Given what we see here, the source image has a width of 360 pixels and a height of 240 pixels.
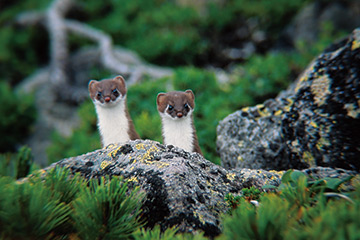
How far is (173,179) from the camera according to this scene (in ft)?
7.95

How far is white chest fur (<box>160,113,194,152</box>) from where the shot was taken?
4.06m

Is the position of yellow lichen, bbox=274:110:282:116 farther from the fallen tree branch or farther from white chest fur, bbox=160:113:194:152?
the fallen tree branch

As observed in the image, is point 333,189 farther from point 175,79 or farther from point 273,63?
point 273,63

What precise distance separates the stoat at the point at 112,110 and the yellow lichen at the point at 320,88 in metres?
2.34

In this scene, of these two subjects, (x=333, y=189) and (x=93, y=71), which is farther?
(x=93, y=71)

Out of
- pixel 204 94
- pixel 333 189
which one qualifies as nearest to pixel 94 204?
pixel 333 189

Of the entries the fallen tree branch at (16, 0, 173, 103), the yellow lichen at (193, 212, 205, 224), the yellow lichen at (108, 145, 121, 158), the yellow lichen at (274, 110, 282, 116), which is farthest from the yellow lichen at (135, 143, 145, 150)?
the fallen tree branch at (16, 0, 173, 103)

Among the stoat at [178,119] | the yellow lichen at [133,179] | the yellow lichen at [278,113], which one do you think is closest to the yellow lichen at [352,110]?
the yellow lichen at [278,113]

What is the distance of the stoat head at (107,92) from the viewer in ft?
13.8

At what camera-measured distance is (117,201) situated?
2031 millimetres

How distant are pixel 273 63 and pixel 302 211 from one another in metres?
5.61

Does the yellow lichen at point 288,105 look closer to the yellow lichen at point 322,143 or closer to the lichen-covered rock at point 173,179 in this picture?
the yellow lichen at point 322,143

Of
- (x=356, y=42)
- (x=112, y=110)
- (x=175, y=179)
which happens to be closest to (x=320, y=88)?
(x=356, y=42)

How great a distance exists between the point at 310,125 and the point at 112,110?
2.56m
